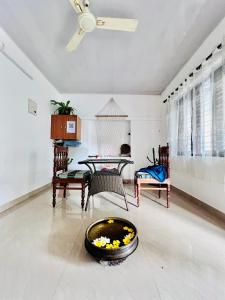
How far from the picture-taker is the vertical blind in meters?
1.95

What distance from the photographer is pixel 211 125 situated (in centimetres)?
207

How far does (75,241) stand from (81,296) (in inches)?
22.9

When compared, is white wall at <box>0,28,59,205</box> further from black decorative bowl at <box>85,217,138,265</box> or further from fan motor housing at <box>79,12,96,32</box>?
black decorative bowl at <box>85,217,138,265</box>

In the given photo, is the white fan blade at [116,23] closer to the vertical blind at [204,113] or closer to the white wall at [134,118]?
the vertical blind at [204,113]

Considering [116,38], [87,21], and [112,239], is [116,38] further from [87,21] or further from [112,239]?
[112,239]

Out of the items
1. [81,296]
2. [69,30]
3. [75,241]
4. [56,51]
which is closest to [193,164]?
[75,241]

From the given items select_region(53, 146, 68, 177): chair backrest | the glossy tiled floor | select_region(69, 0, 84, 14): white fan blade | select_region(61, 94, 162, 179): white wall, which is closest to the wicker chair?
the glossy tiled floor

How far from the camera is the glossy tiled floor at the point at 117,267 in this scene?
3.03 ft

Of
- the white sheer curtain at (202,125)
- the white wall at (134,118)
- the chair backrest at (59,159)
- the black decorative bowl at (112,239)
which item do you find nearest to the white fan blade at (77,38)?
the chair backrest at (59,159)

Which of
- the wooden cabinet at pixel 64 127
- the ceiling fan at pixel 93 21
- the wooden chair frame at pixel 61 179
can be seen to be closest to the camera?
the ceiling fan at pixel 93 21

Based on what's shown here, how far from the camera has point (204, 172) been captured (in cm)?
230

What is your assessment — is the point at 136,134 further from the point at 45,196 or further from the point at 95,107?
the point at 45,196

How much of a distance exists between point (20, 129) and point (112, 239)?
2.34 metres

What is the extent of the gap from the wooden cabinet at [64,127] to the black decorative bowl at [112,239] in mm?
3059
